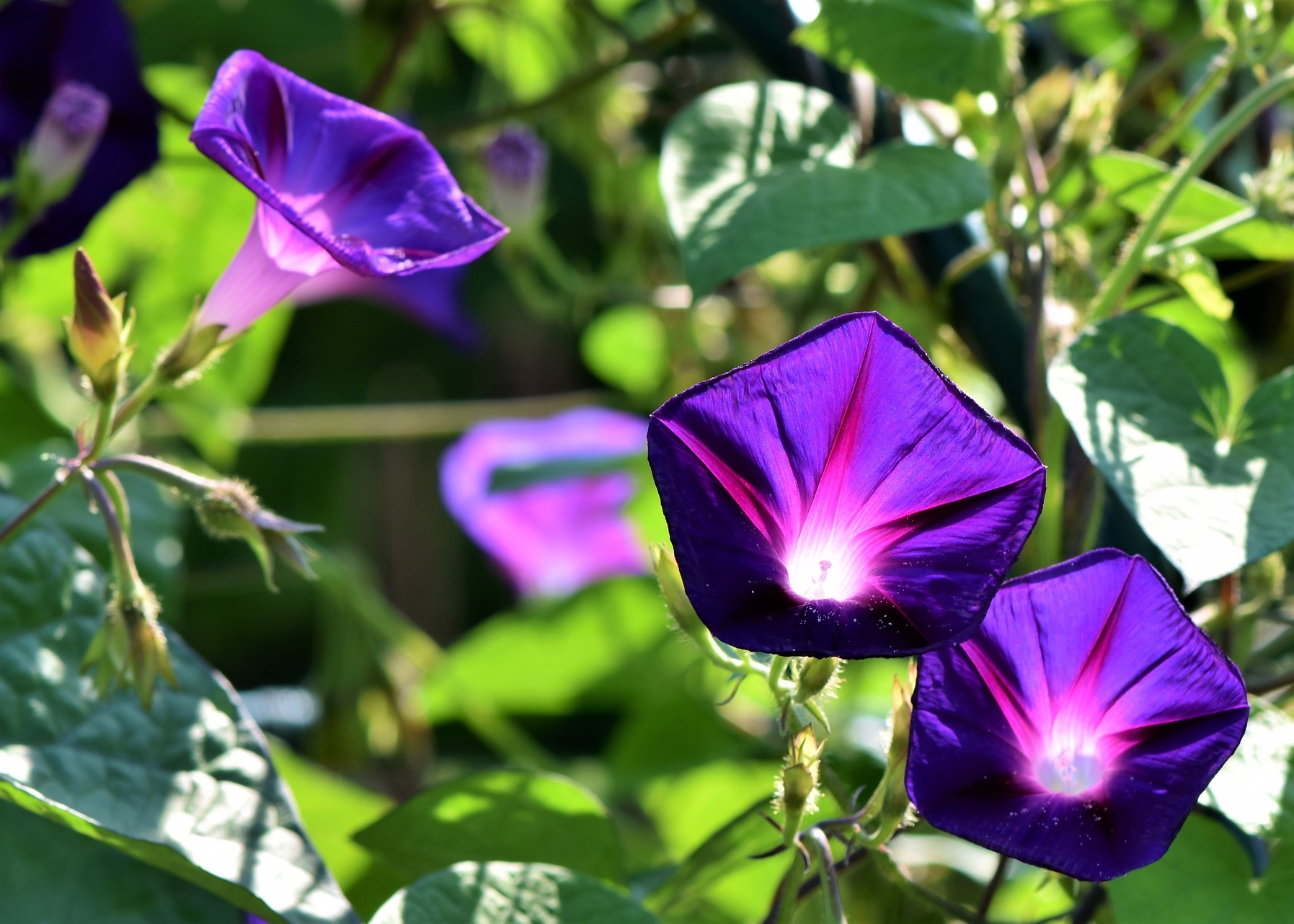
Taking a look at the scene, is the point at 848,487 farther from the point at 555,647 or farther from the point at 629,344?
the point at 629,344

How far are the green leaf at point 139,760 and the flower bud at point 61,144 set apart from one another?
0.20 m

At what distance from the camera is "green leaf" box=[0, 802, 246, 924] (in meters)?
0.47

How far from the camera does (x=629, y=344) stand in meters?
1.13

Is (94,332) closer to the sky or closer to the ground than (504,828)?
closer to the sky

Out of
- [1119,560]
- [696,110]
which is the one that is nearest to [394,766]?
[696,110]

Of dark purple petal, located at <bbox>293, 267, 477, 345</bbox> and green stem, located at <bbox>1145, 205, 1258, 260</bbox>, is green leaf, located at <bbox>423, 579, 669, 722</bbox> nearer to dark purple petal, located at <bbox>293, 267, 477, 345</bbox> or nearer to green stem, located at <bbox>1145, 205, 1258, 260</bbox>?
dark purple petal, located at <bbox>293, 267, 477, 345</bbox>

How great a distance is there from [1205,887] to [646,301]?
0.53 metres

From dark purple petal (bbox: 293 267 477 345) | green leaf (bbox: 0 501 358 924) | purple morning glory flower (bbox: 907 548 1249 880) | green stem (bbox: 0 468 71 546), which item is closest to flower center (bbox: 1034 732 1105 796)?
purple morning glory flower (bbox: 907 548 1249 880)

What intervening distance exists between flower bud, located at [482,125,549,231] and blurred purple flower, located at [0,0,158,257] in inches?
9.4

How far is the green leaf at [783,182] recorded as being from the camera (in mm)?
498

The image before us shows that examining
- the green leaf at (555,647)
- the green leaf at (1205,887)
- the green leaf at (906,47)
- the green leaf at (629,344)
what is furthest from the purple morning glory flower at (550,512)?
the green leaf at (1205,887)

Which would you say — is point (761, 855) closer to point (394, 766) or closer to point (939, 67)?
point (939, 67)

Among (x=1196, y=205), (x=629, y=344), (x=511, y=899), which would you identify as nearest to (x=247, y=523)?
(x=511, y=899)

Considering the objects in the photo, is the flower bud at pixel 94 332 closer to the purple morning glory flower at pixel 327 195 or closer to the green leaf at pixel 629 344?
the purple morning glory flower at pixel 327 195
